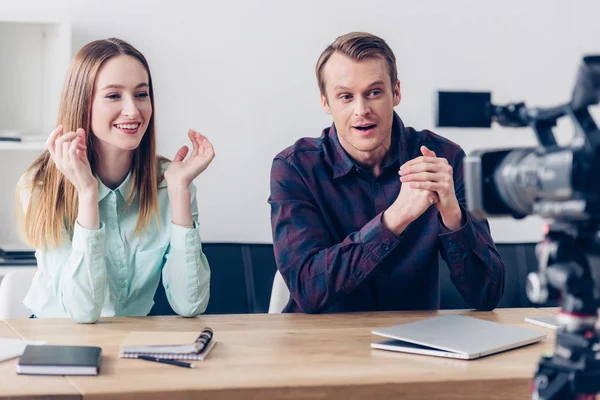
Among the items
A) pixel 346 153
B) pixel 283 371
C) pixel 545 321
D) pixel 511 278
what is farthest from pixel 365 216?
pixel 511 278

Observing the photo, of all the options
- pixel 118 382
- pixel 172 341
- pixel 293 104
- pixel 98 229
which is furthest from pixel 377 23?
pixel 118 382

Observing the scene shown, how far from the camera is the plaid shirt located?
1.92m

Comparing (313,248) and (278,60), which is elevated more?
(278,60)

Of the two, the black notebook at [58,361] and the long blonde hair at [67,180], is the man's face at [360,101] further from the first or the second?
the black notebook at [58,361]

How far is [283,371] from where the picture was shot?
4.54 feet

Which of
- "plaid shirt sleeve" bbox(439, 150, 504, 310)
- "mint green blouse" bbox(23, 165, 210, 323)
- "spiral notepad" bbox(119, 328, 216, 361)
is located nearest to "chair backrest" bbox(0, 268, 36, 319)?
"mint green blouse" bbox(23, 165, 210, 323)

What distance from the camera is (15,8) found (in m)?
2.63

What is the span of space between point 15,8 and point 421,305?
1.60 meters

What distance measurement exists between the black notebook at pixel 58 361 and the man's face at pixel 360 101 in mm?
941

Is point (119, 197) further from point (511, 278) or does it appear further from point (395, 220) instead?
point (511, 278)

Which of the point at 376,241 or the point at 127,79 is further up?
the point at 127,79

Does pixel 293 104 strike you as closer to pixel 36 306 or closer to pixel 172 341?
pixel 36 306

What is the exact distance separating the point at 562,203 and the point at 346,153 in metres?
1.15

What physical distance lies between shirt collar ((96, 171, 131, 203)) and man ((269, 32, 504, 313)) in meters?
0.37
